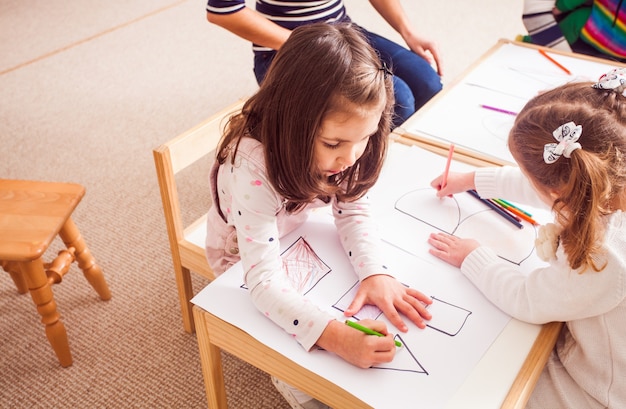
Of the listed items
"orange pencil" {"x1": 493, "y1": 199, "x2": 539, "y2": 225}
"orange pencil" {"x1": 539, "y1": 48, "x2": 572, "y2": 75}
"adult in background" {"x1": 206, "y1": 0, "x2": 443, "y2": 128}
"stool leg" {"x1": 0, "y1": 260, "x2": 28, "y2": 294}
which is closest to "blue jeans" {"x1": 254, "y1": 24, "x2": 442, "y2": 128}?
"adult in background" {"x1": 206, "y1": 0, "x2": 443, "y2": 128}

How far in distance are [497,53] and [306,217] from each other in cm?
82

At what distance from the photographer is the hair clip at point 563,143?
0.72 m

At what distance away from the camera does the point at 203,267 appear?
1.12 meters

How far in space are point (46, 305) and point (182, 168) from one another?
0.51 metres

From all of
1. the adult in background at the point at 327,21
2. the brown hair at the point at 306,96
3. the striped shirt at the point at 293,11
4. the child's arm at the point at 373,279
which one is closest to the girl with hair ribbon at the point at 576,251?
the child's arm at the point at 373,279

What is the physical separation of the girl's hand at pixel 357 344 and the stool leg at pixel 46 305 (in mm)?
765

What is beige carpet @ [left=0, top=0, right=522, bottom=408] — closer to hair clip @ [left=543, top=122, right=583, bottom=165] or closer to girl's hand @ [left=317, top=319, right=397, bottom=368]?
girl's hand @ [left=317, top=319, right=397, bottom=368]

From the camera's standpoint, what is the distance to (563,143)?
728mm

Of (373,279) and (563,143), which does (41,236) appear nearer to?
(373,279)

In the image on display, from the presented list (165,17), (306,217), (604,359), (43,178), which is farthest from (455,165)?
(165,17)

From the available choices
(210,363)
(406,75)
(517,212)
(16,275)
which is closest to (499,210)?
(517,212)

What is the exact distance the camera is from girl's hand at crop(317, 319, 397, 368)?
684mm

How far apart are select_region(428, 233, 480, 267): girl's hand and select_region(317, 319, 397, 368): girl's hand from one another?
0.18 m

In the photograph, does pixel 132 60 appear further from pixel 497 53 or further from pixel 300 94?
pixel 300 94
